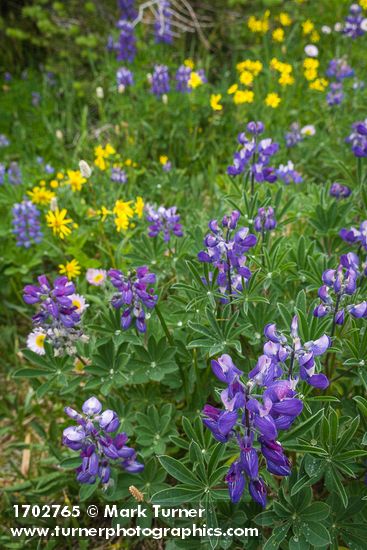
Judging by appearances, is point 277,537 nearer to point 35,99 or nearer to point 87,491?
point 87,491

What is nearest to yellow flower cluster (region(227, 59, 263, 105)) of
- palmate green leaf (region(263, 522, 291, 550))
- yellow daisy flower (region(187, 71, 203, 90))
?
yellow daisy flower (region(187, 71, 203, 90))

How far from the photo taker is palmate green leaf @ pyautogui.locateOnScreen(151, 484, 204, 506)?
4.46 feet

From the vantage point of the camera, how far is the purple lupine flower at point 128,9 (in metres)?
4.29

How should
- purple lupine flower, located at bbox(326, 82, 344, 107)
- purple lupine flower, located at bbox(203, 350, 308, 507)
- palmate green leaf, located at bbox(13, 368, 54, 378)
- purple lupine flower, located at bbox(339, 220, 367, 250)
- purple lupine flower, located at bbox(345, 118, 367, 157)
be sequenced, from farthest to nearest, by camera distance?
1. purple lupine flower, located at bbox(326, 82, 344, 107)
2. purple lupine flower, located at bbox(345, 118, 367, 157)
3. palmate green leaf, located at bbox(13, 368, 54, 378)
4. purple lupine flower, located at bbox(339, 220, 367, 250)
5. purple lupine flower, located at bbox(203, 350, 308, 507)

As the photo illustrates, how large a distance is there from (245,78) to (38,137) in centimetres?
160

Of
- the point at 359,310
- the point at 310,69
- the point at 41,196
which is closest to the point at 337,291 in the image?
the point at 359,310

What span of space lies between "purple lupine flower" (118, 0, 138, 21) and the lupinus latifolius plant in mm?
34

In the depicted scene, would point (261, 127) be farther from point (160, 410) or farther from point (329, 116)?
point (329, 116)

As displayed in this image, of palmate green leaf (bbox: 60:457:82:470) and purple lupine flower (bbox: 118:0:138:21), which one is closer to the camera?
palmate green leaf (bbox: 60:457:82:470)

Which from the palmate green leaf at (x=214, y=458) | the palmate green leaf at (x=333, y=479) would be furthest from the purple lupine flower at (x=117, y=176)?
the palmate green leaf at (x=333, y=479)

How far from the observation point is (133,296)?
1755mm

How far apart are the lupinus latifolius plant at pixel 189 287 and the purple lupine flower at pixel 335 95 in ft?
0.11

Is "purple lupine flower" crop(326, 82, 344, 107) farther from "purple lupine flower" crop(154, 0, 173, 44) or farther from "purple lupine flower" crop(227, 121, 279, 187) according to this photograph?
"purple lupine flower" crop(227, 121, 279, 187)

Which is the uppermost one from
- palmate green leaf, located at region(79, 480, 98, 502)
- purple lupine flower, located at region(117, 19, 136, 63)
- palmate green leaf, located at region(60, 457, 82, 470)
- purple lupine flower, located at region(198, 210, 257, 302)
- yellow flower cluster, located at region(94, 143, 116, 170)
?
purple lupine flower, located at region(117, 19, 136, 63)
